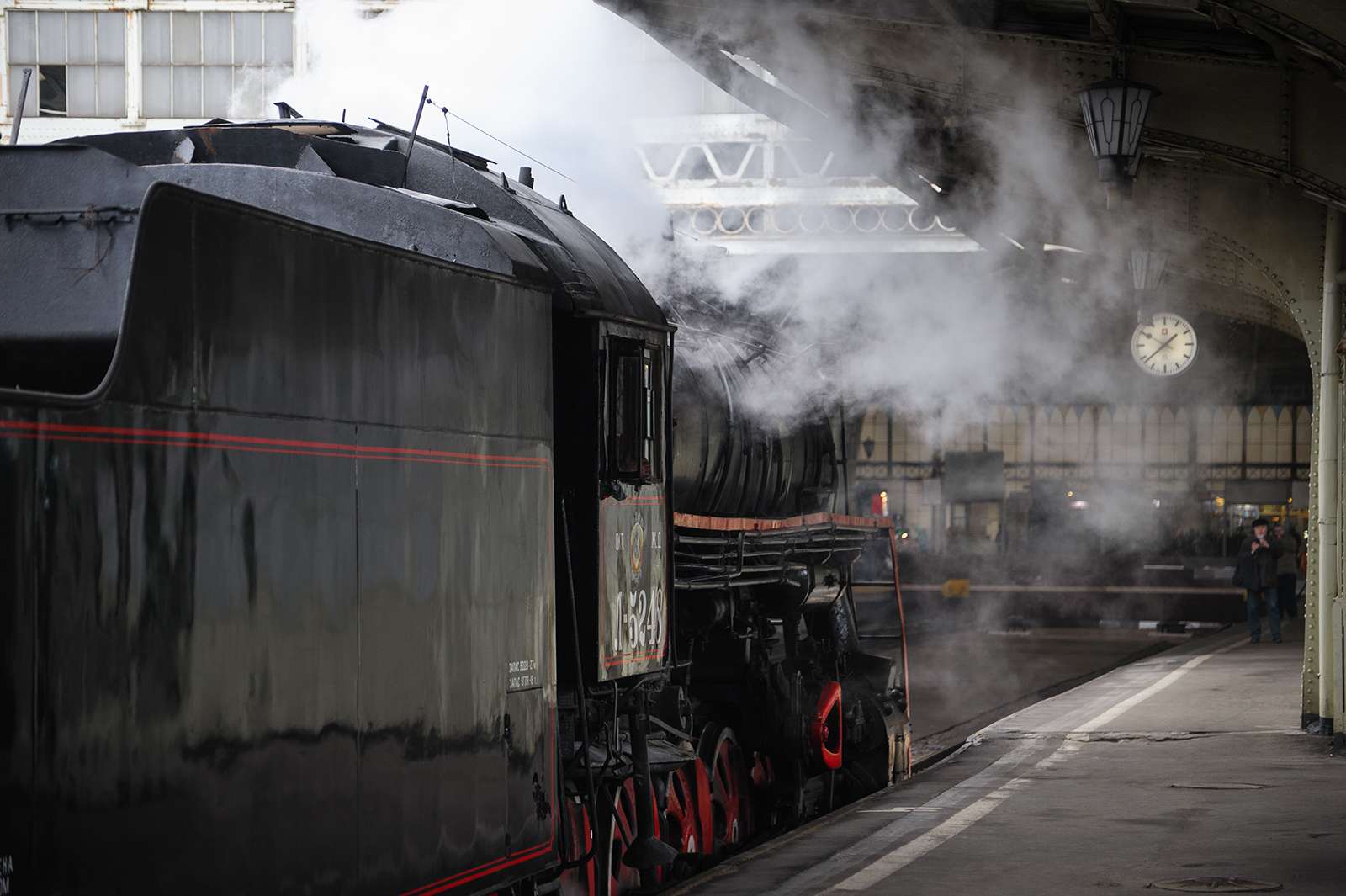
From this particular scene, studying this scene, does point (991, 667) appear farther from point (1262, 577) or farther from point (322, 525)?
point (322, 525)

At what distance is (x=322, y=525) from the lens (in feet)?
12.8

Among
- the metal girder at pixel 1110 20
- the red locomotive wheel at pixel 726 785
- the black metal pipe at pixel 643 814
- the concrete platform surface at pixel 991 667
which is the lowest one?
the concrete platform surface at pixel 991 667

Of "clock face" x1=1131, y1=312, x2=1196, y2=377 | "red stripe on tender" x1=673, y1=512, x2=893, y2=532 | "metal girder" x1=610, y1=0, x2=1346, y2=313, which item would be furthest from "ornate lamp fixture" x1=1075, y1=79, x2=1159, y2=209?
"clock face" x1=1131, y1=312, x2=1196, y2=377

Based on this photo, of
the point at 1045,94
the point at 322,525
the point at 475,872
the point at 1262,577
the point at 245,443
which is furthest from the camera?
the point at 1262,577

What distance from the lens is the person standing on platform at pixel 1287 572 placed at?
869 inches

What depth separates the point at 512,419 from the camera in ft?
16.2

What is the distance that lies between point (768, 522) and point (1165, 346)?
21.6 meters

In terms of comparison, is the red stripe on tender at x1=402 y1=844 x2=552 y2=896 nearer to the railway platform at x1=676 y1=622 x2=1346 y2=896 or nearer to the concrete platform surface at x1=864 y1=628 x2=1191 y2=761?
the railway platform at x1=676 y1=622 x2=1346 y2=896

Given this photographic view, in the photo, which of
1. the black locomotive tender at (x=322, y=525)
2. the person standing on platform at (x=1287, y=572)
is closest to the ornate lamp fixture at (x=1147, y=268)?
the black locomotive tender at (x=322, y=525)

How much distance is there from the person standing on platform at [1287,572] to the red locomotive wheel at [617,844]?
55.9ft

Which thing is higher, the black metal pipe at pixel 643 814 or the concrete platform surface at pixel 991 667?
the black metal pipe at pixel 643 814

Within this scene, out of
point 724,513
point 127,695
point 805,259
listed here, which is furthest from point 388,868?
point 805,259

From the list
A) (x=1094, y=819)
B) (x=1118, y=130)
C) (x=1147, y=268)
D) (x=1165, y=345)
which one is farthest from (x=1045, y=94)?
(x=1165, y=345)

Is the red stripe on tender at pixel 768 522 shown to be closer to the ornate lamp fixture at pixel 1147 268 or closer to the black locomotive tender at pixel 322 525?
the black locomotive tender at pixel 322 525
